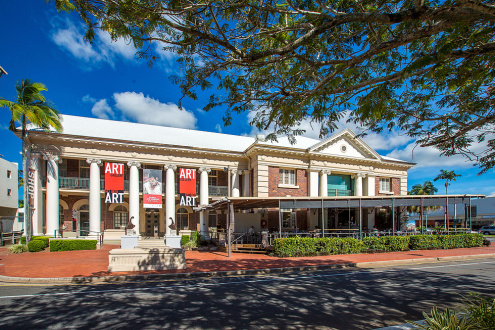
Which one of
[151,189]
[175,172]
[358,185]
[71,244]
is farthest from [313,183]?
[71,244]

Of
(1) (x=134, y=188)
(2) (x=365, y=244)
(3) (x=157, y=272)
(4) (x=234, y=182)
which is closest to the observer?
(3) (x=157, y=272)

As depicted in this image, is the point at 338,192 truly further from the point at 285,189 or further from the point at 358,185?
the point at 285,189

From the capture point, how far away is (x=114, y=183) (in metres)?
22.4

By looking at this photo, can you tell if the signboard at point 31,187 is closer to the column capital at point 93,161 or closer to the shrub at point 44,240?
the shrub at point 44,240

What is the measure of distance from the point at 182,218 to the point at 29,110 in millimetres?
13808

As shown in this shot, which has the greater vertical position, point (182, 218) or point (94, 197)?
point (94, 197)

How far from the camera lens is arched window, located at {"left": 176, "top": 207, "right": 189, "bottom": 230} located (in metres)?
27.1

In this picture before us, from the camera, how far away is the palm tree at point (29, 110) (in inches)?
741

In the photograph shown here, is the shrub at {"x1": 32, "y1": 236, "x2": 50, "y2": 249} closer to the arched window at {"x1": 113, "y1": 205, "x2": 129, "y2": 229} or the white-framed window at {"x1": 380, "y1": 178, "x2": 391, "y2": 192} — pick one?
the arched window at {"x1": 113, "y1": 205, "x2": 129, "y2": 229}

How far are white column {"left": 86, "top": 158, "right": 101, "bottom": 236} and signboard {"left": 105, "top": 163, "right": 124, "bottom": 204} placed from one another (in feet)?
2.78

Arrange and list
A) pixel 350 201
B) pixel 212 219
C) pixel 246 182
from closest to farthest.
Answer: pixel 350 201, pixel 246 182, pixel 212 219

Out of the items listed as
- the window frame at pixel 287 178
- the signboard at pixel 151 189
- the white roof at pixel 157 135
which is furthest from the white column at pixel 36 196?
the window frame at pixel 287 178

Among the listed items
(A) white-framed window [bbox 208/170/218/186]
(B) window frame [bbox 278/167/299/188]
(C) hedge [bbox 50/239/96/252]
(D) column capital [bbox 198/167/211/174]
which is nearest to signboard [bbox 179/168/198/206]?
(D) column capital [bbox 198/167/211/174]

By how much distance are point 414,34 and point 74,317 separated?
8.40 metres
